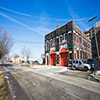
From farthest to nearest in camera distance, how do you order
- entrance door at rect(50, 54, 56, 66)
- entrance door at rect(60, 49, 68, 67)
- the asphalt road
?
entrance door at rect(50, 54, 56, 66)
entrance door at rect(60, 49, 68, 67)
the asphalt road

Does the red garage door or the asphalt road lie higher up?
the red garage door

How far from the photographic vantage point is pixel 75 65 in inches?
472


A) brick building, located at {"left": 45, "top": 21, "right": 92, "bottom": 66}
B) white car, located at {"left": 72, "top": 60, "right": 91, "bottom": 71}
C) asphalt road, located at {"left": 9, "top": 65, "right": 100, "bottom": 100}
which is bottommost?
asphalt road, located at {"left": 9, "top": 65, "right": 100, "bottom": 100}

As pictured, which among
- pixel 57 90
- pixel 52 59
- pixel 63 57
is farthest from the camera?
pixel 52 59

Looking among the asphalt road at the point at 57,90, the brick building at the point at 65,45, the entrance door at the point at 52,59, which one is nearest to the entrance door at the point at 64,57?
the brick building at the point at 65,45

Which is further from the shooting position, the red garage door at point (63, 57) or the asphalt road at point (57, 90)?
the red garage door at point (63, 57)

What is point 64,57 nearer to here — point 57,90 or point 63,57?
point 63,57

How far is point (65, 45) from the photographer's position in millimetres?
16453

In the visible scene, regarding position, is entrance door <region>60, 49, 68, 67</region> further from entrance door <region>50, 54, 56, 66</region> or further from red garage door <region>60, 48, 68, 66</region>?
entrance door <region>50, 54, 56, 66</region>

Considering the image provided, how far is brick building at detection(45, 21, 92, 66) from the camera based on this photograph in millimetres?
15204

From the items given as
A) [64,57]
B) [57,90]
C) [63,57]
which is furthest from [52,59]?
[57,90]

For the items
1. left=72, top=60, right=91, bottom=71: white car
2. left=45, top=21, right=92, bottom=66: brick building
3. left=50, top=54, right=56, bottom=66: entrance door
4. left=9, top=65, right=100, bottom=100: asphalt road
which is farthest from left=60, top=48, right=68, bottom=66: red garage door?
left=9, top=65, right=100, bottom=100: asphalt road

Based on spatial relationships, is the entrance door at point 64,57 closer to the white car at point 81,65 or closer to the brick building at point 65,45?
the brick building at point 65,45

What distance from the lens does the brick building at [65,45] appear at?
599 inches
